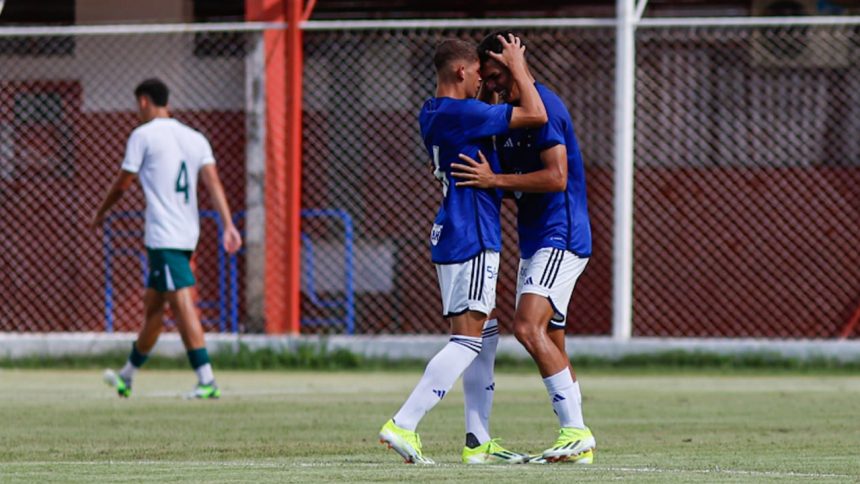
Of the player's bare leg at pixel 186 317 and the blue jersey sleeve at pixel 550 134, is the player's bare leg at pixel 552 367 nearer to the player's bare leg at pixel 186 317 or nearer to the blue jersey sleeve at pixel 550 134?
the blue jersey sleeve at pixel 550 134

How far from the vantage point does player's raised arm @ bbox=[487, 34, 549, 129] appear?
7430 mm

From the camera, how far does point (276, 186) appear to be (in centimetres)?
1569

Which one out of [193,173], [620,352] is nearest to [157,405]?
[193,173]

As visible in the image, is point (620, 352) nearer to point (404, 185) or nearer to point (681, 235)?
point (681, 235)

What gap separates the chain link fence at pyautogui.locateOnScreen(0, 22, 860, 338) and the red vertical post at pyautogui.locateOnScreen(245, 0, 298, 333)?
0.12 metres

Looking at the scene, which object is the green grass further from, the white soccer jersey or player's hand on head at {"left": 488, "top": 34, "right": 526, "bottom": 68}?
player's hand on head at {"left": 488, "top": 34, "right": 526, "bottom": 68}

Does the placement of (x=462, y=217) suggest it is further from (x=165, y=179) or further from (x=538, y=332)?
(x=165, y=179)

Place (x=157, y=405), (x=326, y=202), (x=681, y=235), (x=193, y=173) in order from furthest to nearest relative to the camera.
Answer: (x=326, y=202) → (x=681, y=235) → (x=193, y=173) → (x=157, y=405)

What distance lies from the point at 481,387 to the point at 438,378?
46 centimetres

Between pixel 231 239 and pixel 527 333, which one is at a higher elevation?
pixel 231 239

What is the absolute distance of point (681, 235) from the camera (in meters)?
Result: 16.9

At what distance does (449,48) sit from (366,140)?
34.4 feet

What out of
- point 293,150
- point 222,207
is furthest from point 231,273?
point 222,207

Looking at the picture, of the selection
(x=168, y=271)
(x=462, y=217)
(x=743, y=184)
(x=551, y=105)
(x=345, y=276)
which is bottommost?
(x=345, y=276)
